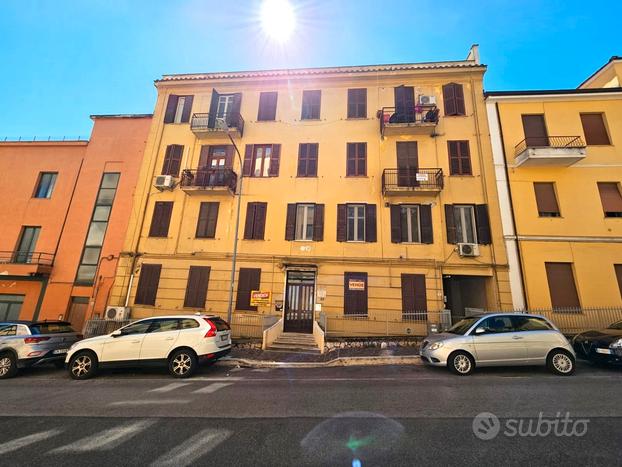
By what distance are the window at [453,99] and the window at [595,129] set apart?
241 inches

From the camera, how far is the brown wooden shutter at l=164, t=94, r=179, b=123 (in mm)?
16453

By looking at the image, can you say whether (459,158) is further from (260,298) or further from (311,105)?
(260,298)

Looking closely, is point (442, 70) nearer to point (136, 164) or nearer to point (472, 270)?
point (472, 270)

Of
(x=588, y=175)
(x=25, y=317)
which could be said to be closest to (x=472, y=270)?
(x=588, y=175)

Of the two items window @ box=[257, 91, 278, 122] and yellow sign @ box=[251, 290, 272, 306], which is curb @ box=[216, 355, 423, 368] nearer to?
yellow sign @ box=[251, 290, 272, 306]

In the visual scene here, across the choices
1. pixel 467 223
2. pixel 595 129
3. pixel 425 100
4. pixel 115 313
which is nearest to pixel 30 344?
pixel 115 313

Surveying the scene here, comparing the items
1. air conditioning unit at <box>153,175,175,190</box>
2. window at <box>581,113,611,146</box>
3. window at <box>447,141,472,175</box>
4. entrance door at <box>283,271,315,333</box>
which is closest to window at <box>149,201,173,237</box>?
air conditioning unit at <box>153,175,175,190</box>

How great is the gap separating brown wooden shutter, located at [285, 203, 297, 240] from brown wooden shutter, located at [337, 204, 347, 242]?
7.69 feet

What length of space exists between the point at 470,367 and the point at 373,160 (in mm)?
10729

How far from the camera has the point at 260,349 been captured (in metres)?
10.8

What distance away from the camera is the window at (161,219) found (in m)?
14.5

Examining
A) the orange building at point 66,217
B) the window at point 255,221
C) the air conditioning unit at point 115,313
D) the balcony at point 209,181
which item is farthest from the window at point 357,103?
the air conditioning unit at point 115,313

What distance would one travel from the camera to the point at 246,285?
522 inches

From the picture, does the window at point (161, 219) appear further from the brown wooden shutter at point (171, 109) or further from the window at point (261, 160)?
the brown wooden shutter at point (171, 109)
